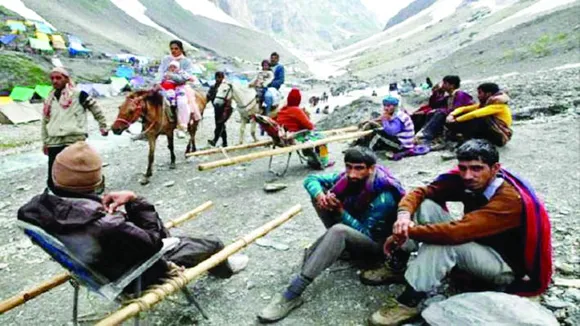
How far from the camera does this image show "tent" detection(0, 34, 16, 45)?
30.9 meters

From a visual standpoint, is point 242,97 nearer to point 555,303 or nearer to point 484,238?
point 484,238

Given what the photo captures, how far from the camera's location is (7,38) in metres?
31.3

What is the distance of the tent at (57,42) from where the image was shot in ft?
118

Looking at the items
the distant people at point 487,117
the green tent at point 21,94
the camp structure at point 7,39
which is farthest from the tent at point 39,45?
the distant people at point 487,117

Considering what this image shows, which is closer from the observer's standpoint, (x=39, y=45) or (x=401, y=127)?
(x=401, y=127)

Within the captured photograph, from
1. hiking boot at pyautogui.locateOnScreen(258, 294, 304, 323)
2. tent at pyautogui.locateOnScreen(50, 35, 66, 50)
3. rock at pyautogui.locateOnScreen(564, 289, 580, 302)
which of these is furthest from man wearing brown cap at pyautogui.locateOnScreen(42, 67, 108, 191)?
tent at pyautogui.locateOnScreen(50, 35, 66, 50)

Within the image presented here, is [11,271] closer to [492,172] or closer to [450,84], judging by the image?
[492,172]

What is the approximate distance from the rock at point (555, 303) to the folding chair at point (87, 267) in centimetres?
282

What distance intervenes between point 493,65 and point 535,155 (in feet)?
69.0

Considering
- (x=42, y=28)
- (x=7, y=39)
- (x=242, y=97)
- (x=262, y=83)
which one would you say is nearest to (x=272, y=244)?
(x=242, y=97)

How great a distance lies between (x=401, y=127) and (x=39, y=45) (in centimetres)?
3177

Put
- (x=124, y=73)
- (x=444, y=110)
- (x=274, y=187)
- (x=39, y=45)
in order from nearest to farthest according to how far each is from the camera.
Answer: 1. (x=274, y=187)
2. (x=444, y=110)
3. (x=124, y=73)
4. (x=39, y=45)

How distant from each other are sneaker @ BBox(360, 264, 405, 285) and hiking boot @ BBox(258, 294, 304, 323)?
2.19 ft

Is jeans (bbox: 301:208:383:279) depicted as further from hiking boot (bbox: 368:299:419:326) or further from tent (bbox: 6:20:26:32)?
tent (bbox: 6:20:26:32)
